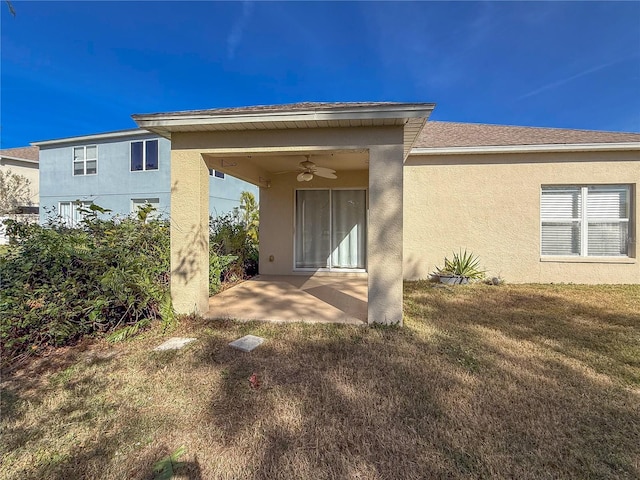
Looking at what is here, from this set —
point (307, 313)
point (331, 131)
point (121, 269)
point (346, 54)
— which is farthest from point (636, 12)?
point (121, 269)

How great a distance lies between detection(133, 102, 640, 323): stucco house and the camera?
5.68 meters

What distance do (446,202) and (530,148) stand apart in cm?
273

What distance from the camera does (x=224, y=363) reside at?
3.99m

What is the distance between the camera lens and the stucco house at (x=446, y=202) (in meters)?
5.68

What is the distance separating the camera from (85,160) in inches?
743

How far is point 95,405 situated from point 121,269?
2.44m

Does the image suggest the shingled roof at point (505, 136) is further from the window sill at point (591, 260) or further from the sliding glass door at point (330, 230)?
the window sill at point (591, 260)

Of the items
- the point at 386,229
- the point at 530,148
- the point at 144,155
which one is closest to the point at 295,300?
the point at 386,229

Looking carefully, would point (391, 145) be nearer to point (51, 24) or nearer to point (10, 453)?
point (10, 453)

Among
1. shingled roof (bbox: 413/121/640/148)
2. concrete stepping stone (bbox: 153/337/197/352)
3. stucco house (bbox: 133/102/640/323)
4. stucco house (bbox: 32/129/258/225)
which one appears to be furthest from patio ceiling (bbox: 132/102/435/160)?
stucco house (bbox: 32/129/258/225)

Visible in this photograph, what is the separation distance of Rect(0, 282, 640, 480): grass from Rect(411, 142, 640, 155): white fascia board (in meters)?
5.71

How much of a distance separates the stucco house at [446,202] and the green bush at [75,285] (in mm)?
657

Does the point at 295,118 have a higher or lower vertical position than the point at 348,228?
higher

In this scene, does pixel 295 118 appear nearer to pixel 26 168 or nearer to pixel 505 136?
pixel 505 136
